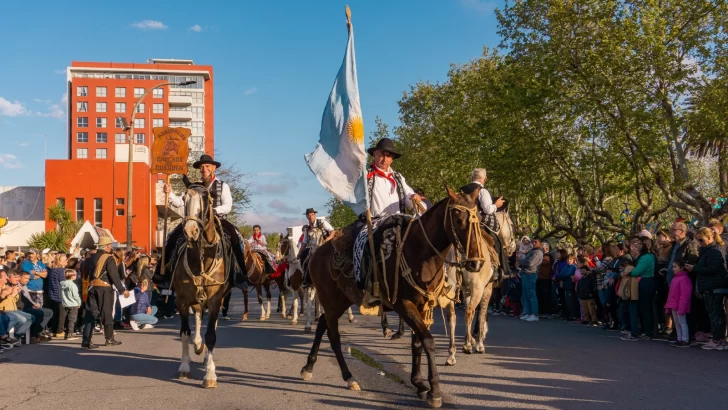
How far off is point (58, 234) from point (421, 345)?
41.2 metres

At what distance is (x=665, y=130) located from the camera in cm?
2281

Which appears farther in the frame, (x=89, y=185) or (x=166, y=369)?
(x=89, y=185)

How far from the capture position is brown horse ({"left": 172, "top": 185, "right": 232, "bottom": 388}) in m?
9.12

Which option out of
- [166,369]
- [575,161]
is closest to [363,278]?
[166,369]

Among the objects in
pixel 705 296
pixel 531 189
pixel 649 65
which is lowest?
pixel 705 296

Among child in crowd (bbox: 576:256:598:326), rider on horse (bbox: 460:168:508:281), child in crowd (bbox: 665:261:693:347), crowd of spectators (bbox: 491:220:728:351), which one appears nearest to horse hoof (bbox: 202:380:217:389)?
rider on horse (bbox: 460:168:508:281)

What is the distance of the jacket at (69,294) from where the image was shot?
1559cm

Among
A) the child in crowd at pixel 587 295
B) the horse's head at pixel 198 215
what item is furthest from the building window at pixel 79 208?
the horse's head at pixel 198 215

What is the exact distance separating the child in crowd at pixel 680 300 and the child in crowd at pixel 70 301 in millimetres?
12781

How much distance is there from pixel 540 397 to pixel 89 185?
54785 mm

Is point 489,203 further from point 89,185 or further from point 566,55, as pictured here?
point 89,185

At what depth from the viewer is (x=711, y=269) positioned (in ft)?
38.1

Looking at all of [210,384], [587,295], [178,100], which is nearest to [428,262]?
[210,384]

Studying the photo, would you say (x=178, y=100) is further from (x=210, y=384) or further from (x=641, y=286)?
(x=210, y=384)
